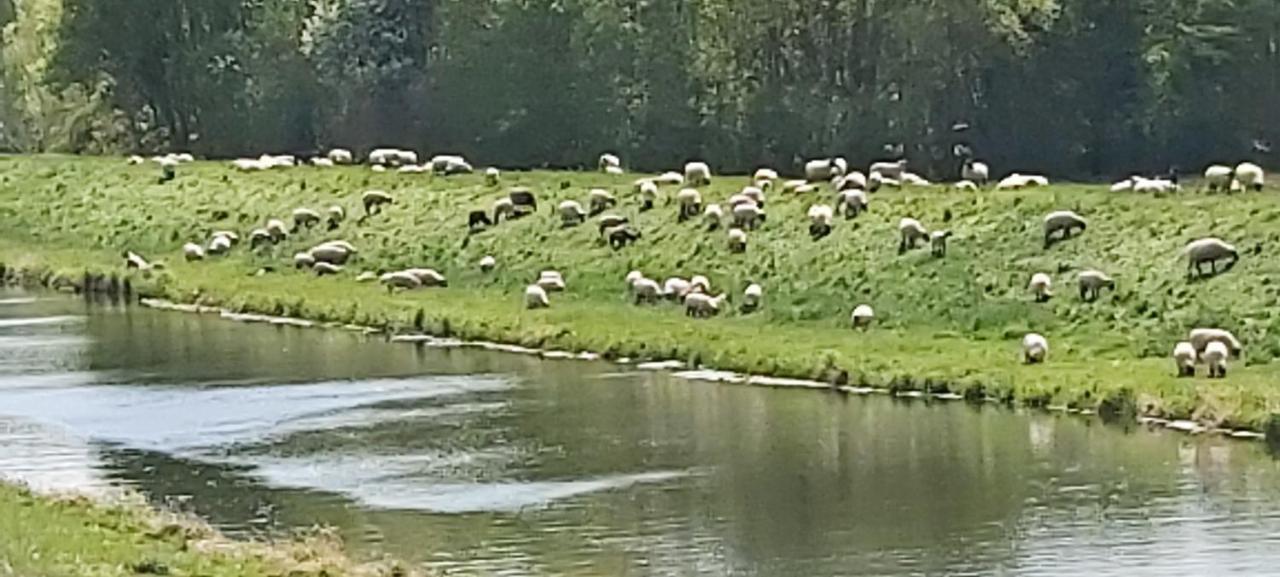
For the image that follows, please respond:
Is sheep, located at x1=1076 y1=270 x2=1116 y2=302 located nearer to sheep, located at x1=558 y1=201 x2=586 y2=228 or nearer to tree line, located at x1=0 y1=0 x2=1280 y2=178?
sheep, located at x1=558 y1=201 x2=586 y2=228

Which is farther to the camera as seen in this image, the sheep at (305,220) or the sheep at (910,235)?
the sheep at (305,220)

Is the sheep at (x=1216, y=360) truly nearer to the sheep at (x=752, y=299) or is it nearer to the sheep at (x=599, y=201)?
the sheep at (x=752, y=299)

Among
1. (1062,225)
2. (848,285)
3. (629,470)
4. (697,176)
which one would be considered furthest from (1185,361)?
(697,176)

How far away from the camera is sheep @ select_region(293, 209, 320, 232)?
6341 cm

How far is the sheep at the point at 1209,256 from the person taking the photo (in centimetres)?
4153

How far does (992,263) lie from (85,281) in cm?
2725

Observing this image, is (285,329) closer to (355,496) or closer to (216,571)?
(355,496)

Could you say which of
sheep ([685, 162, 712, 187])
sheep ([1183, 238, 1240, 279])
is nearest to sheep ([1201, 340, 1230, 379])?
sheep ([1183, 238, 1240, 279])

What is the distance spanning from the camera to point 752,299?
153 ft

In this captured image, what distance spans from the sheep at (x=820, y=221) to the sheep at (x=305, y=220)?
1693 cm

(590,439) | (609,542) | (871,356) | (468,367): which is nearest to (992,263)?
(871,356)

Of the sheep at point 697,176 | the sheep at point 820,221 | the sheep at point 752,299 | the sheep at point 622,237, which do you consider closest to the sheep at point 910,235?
the sheep at point 820,221

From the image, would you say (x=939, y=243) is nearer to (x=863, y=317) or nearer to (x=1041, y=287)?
(x=863, y=317)

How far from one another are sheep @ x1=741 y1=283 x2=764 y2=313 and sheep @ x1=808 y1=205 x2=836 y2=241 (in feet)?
10.2
